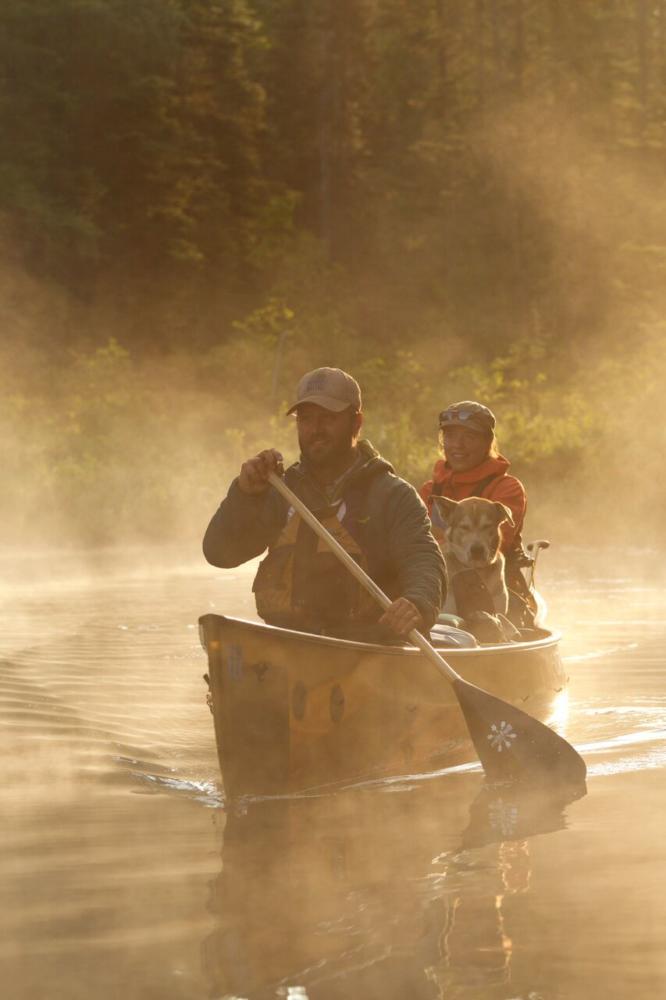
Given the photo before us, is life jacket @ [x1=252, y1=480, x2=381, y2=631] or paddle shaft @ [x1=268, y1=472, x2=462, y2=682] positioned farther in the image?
life jacket @ [x1=252, y1=480, x2=381, y2=631]

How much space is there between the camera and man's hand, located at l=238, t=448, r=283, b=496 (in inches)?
260

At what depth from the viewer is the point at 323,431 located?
6824mm

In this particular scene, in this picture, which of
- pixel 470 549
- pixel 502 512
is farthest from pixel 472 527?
pixel 502 512

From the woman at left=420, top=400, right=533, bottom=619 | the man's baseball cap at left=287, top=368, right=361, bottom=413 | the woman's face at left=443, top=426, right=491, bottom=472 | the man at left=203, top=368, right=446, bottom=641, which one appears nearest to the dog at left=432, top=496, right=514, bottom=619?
the woman at left=420, top=400, right=533, bottom=619

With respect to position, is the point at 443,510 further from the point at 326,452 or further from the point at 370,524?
the point at 326,452

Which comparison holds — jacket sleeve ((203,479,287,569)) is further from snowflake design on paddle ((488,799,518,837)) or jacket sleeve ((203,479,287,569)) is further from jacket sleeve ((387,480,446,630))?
snowflake design on paddle ((488,799,518,837))

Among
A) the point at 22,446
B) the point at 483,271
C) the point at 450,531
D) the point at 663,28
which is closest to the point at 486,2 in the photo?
the point at 663,28

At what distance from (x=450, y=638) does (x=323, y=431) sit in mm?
1568

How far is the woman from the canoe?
226 cm

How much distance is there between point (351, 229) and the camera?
52.7 m

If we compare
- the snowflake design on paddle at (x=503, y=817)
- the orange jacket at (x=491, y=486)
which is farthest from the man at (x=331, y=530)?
the orange jacket at (x=491, y=486)

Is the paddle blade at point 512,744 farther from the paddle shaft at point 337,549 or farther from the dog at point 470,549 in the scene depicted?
the dog at point 470,549

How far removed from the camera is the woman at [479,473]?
9.46m

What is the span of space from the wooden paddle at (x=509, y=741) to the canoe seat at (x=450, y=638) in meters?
0.59
